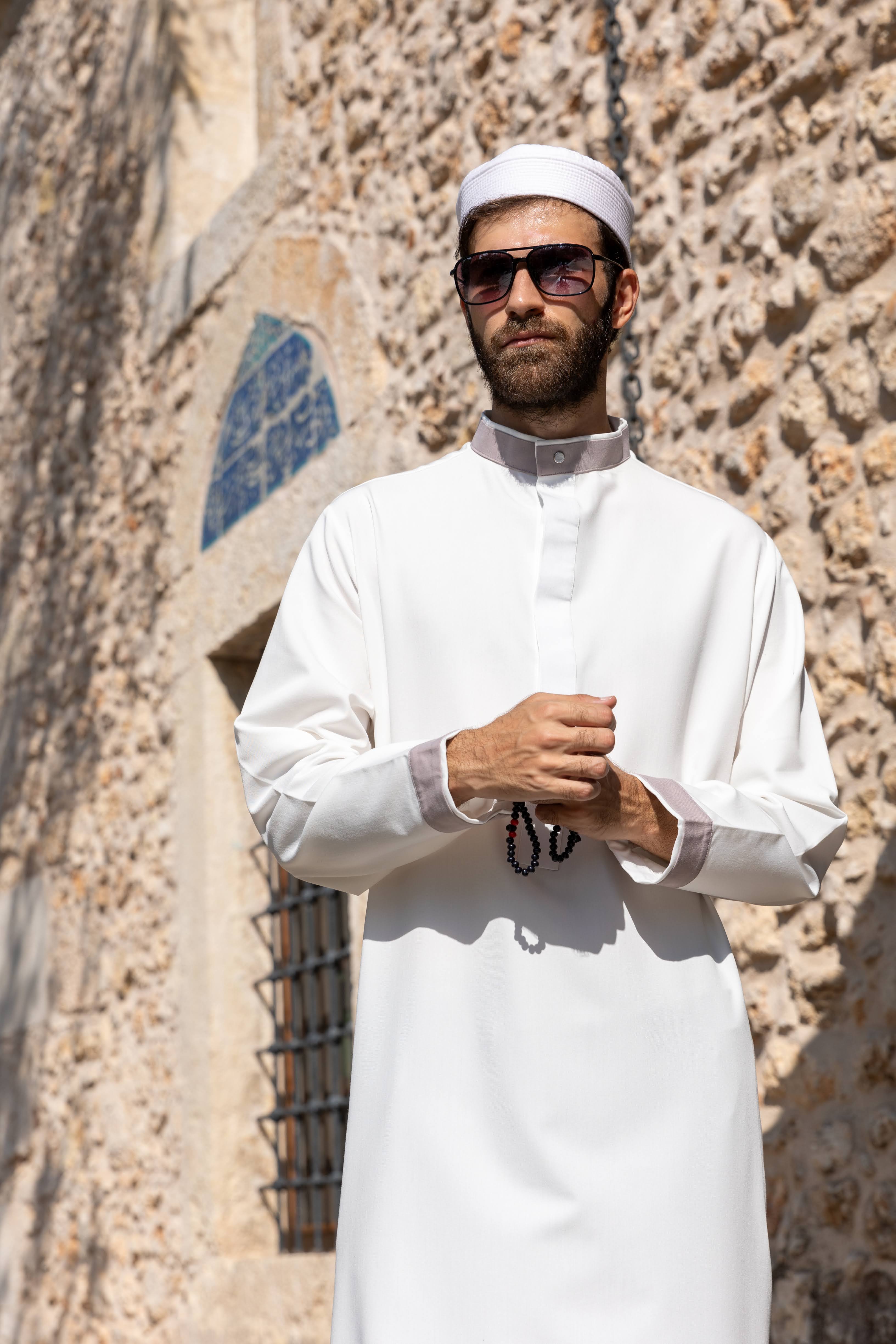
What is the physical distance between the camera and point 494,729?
1482 mm

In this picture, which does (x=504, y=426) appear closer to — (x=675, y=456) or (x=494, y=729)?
(x=494, y=729)

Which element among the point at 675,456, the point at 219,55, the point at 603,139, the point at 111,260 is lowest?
the point at 675,456

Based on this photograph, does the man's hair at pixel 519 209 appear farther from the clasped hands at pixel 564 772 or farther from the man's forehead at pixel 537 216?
the clasped hands at pixel 564 772

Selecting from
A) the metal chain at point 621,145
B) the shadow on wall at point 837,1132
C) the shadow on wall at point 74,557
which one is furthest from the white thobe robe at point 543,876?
the shadow on wall at point 74,557

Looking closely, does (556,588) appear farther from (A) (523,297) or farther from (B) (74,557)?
(B) (74,557)

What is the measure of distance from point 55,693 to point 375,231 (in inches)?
112

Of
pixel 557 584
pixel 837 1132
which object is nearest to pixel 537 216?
pixel 557 584

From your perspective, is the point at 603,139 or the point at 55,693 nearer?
the point at 603,139

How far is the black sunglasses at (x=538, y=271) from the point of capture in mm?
1701

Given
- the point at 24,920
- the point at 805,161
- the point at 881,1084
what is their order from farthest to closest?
the point at 24,920, the point at 805,161, the point at 881,1084

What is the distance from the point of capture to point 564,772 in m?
1.44

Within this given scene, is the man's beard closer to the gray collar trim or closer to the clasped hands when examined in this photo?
the gray collar trim

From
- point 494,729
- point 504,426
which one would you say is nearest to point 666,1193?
point 494,729

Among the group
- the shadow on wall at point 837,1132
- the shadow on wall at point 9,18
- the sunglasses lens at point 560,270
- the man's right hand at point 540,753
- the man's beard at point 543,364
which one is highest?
the shadow on wall at point 9,18
